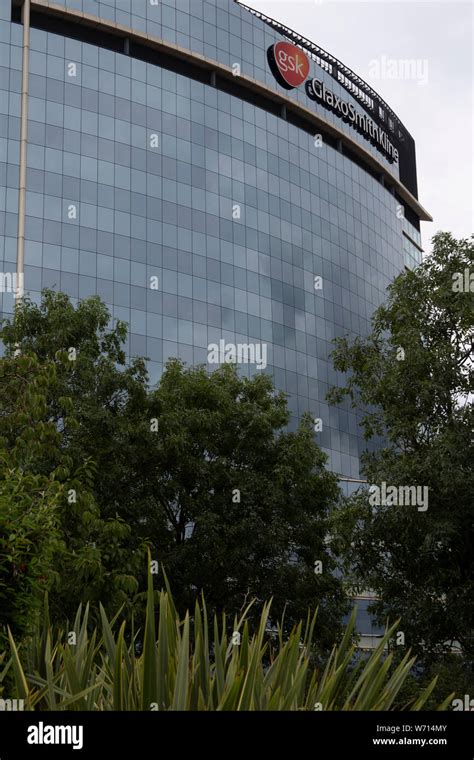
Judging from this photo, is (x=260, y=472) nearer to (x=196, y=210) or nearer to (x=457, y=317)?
(x=457, y=317)

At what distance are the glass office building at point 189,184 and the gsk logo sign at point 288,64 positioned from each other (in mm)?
134

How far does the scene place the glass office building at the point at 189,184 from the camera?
48562 millimetres

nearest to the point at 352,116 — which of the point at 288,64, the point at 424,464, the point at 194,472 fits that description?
the point at 288,64

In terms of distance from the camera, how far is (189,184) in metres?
53.8

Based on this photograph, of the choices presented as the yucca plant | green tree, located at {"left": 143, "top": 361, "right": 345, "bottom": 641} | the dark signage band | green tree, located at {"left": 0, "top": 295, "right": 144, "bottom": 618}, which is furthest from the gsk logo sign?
the yucca plant

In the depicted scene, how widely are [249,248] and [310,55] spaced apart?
18.9 m

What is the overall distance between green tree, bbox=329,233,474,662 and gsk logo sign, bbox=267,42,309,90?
45.1 metres

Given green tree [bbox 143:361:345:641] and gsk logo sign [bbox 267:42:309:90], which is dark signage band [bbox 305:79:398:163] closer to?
gsk logo sign [bbox 267:42:309:90]

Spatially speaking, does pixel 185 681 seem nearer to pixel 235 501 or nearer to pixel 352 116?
pixel 235 501

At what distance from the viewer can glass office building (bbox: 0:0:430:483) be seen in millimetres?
48562

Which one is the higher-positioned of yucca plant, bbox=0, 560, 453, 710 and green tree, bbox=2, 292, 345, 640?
green tree, bbox=2, 292, 345, 640

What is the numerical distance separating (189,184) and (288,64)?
45.7ft

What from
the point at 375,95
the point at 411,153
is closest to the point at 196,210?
the point at 375,95

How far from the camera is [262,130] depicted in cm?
5903
